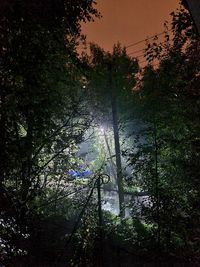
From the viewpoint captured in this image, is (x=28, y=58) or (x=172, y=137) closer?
(x=28, y=58)

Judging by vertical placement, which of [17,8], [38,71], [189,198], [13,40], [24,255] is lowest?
[24,255]

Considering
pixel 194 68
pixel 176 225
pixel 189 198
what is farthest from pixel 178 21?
pixel 176 225

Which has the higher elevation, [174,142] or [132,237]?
[174,142]

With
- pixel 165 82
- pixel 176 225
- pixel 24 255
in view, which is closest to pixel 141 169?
pixel 176 225

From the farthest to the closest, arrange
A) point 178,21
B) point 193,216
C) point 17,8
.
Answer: point 193,216 → point 178,21 → point 17,8

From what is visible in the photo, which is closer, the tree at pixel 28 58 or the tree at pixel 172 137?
the tree at pixel 28 58

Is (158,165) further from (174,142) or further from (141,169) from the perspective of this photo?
(174,142)

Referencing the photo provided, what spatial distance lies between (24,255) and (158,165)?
525 centimetres

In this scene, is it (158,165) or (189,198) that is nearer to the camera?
(189,198)

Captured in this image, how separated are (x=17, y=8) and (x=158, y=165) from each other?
20.2 ft

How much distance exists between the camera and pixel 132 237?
12.5 metres

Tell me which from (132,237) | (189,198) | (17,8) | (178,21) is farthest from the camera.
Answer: (132,237)

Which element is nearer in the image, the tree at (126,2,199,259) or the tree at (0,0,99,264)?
the tree at (0,0,99,264)

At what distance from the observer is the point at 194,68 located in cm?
665
